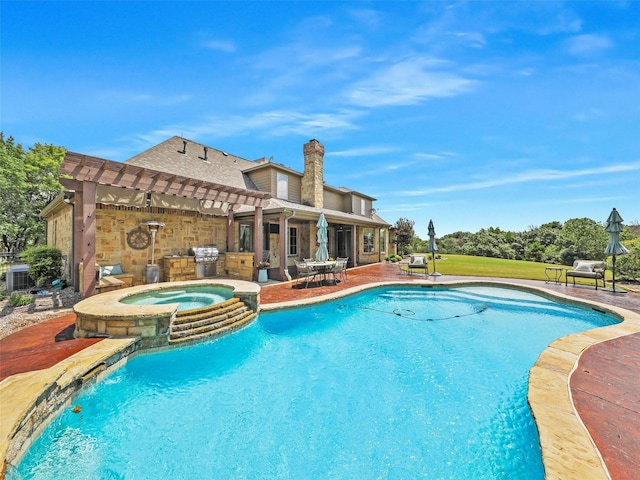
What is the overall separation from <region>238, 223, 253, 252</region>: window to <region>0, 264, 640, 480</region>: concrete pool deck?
795cm

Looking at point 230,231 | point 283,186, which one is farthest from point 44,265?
point 283,186

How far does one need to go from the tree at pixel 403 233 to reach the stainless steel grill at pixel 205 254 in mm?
19163

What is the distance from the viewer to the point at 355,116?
1263 centimetres

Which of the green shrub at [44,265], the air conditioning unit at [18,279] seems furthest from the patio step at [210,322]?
the air conditioning unit at [18,279]

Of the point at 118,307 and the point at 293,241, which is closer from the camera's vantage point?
the point at 118,307

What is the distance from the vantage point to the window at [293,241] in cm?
1487

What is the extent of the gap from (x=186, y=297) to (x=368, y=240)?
587 inches

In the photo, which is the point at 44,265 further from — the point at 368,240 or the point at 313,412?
the point at 368,240

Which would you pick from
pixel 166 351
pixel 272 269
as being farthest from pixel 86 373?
pixel 272 269

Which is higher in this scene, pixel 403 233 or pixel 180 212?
pixel 180 212

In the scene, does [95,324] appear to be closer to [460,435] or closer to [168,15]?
[460,435]

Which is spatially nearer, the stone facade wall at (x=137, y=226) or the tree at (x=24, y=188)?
the stone facade wall at (x=137, y=226)

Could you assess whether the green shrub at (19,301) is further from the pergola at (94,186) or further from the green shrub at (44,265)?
the green shrub at (44,265)

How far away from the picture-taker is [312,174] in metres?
15.2
